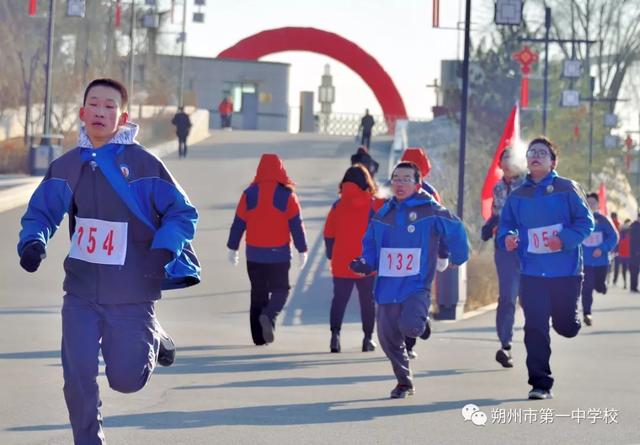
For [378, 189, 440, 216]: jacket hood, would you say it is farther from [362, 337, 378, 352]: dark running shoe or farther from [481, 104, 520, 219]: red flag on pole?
[481, 104, 520, 219]: red flag on pole

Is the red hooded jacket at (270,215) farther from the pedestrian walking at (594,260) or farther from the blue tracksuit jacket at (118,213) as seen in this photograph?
the blue tracksuit jacket at (118,213)

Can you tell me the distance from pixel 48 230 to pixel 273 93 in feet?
244

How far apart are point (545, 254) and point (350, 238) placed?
3614 millimetres

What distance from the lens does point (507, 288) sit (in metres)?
12.9

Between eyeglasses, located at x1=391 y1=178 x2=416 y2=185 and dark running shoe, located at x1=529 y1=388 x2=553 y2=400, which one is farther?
eyeglasses, located at x1=391 y1=178 x2=416 y2=185

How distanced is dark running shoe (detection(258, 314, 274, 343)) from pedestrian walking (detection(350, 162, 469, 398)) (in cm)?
353

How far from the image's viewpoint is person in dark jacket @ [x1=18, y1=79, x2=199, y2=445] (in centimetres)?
→ 713

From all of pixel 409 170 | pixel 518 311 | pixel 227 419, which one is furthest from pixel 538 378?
pixel 518 311

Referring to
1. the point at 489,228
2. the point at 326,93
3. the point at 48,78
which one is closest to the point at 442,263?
the point at 489,228

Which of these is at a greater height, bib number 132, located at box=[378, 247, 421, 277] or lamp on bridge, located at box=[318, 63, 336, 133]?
lamp on bridge, located at box=[318, 63, 336, 133]

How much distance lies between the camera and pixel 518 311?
843 inches

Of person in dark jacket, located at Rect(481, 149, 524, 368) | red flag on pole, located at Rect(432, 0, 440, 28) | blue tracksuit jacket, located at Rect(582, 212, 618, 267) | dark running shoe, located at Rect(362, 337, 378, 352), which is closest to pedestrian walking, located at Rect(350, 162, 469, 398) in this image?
person in dark jacket, located at Rect(481, 149, 524, 368)

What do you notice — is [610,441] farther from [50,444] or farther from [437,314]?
[437,314]

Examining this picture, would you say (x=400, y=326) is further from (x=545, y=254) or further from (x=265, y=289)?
(x=265, y=289)
